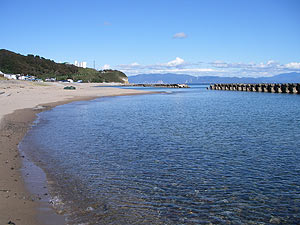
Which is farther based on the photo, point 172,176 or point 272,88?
point 272,88

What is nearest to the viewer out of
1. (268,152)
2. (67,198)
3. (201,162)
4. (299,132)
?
(67,198)

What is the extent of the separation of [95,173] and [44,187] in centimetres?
187

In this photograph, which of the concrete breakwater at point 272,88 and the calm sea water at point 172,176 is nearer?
the calm sea water at point 172,176

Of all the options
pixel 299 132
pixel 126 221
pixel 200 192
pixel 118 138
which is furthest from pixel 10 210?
pixel 299 132

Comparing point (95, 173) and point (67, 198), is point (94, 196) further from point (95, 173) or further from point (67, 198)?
point (95, 173)

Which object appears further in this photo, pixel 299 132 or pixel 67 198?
pixel 299 132

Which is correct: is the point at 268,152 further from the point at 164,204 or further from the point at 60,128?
the point at 60,128

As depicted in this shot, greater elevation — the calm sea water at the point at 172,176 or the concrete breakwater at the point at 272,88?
the concrete breakwater at the point at 272,88

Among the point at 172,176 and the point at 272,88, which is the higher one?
the point at 272,88

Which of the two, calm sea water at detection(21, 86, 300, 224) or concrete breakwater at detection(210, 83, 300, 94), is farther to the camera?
concrete breakwater at detection(210, 83, 300, 94)

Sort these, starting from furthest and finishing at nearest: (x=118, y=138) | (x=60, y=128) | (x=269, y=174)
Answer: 1. (x=60, y=128)
2. (x=118, y=138)
3. (x=269, y=174)

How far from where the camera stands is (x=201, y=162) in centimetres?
1101

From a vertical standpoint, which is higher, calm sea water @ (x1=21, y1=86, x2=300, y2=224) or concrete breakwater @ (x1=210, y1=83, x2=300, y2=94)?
concrete breakwater @ (x1=210, y1=83, x2=300, y2=94)

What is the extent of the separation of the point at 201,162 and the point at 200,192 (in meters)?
3.02
